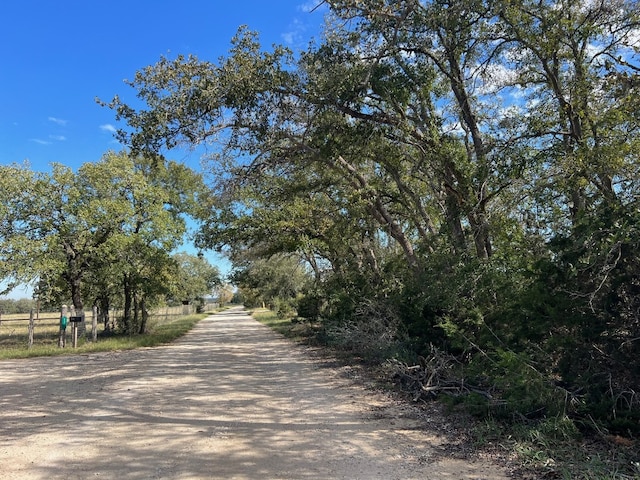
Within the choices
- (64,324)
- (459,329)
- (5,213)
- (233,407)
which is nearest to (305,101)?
(459,329)

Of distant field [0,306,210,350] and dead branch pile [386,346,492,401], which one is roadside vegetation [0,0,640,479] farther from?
distant field [0,306,210,350]

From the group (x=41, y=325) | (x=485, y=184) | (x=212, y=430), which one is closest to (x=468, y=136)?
(x=485, y=184)

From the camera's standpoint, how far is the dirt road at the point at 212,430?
4914 millimetres

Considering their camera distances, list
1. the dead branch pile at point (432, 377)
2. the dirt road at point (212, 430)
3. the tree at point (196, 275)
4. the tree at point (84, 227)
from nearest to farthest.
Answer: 1. the dirt road at point (212, 430)
2. the dead branch pile at point (432, 377)
3. the tree at point (84, 227)
4. the tree at point (196, 275)

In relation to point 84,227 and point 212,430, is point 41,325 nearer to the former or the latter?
point 84,227

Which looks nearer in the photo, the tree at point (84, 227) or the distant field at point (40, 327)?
the tree at point (84, 227)

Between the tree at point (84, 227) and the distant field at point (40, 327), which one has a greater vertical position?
the tree at point (84, 227)

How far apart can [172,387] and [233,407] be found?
2.61m

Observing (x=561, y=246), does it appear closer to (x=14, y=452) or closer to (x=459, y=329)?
(x=459, y=329)

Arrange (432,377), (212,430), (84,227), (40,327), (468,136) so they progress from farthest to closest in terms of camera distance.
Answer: (40,327), (84,227), (468,136), (432,377), (212,430)

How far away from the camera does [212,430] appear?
21.3ft

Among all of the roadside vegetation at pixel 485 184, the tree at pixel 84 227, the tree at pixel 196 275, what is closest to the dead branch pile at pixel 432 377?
the roadside vegetation at pixel 485 184

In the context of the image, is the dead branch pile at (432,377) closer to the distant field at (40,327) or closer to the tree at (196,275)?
the distant field at (40,327)

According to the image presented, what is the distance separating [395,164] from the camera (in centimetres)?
1265
